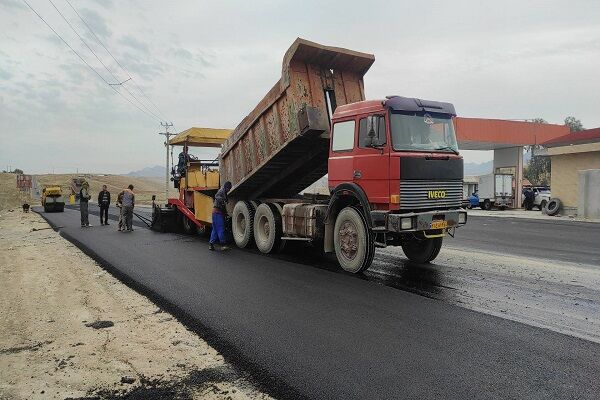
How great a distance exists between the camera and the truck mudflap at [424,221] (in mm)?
6754

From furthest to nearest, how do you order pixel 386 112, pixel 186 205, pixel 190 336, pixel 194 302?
1. pixel 186 205
2. pixel 386 112
3. pixel 194 302
4. pixel 190 336

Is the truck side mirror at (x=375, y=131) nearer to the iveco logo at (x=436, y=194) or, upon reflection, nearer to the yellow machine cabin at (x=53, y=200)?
the iveco logo at (x=436, y=194)

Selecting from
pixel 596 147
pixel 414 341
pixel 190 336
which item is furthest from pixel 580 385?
pixel 596 147

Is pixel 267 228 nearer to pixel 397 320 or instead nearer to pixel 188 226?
pixel 188 226

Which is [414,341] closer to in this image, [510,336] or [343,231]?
[510,336]

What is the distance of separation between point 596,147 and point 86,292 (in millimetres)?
23505

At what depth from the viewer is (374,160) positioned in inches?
278

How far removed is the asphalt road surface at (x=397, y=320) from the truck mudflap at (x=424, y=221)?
0.80 m

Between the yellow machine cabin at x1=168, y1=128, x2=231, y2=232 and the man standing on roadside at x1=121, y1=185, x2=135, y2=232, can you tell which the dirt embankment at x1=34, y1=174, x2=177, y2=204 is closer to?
the man standing on roadside at x1=121, y1=185, x2=135, y2=232

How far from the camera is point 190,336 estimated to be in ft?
15.2

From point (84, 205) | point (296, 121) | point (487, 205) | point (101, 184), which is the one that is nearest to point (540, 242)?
point (296, 121)

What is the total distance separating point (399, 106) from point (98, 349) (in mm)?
5241

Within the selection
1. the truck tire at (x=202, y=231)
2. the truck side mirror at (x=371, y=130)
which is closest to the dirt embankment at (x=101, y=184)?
the truck tire at (x=202, y=231)

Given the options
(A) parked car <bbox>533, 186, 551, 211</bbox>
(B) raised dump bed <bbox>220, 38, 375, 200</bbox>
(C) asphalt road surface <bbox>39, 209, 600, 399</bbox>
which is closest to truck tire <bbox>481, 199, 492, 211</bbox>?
(A) parked car <bbox>533, 186, 551, 211</bbox>
